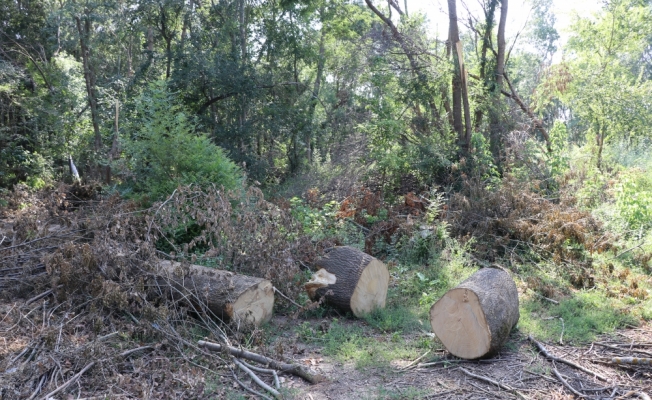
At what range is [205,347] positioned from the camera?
15.7 feet

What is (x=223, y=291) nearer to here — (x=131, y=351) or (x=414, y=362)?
(x=131, y=351)

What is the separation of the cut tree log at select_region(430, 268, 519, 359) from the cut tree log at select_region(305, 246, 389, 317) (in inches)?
50.3

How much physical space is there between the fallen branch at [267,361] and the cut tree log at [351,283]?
135 cm

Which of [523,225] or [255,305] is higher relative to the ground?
[523,225]

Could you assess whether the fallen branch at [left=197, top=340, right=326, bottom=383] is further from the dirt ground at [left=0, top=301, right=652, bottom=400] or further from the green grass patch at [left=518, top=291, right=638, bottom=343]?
the green grass patch at [left=518, top=291, right=638, bottom=343]

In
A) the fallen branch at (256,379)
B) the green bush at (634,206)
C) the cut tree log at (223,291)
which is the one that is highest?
the green bush at (634,206)

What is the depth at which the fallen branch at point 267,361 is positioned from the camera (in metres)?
4.46

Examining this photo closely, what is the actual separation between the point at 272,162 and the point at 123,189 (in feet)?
34.6

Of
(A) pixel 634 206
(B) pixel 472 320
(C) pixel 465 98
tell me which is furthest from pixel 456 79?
(B) pixel 472 320

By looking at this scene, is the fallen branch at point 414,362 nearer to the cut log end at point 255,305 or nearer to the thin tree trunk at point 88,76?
the cut log end at point 255,305

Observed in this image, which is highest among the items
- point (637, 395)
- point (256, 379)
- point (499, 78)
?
point (499, 78)

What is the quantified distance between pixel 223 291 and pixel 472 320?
2.55 meters

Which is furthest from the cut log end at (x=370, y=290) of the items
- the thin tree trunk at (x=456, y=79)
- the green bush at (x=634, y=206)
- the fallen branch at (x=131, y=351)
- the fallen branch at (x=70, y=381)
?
the thin tree trunk at (x=456, y=79)

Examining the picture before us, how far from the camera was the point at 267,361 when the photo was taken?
182 inches
